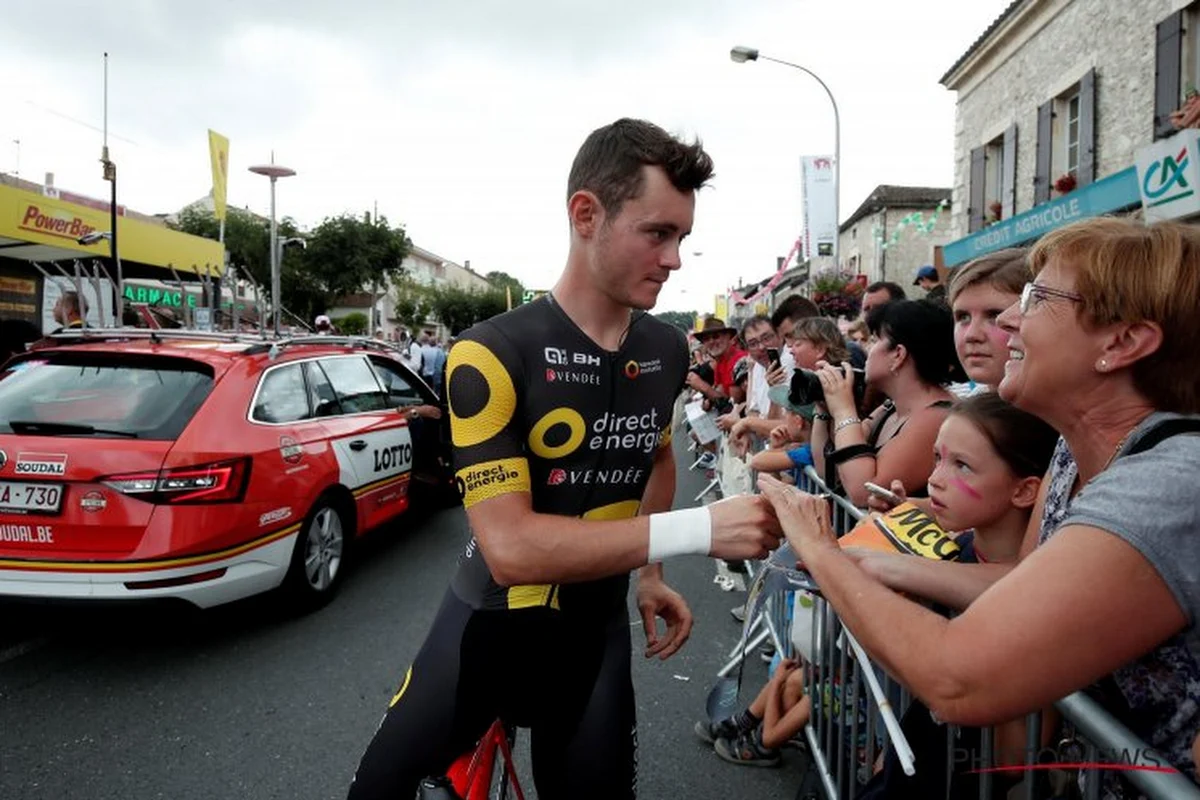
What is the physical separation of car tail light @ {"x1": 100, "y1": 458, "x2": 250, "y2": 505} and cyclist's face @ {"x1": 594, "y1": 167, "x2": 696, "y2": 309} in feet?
9.85

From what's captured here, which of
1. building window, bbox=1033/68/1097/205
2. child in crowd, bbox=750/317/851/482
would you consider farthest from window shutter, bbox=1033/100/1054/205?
child in crowd, bbox=750/317/851/482

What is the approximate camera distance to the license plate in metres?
3.66

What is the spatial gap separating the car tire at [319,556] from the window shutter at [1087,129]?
519 inches

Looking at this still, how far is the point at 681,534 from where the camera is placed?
149 cm

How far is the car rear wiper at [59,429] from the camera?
12.6ft

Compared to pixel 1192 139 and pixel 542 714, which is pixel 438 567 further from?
pixel 1192 139

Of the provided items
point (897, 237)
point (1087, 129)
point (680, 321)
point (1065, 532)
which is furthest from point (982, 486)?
point (680, 321)

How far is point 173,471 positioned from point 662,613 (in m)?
2.85

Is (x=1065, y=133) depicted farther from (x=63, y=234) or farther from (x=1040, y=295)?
(x=63, y=234)

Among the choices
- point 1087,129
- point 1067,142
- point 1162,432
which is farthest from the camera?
point 1067,142

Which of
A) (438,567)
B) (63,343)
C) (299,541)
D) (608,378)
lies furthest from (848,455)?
(63,343)

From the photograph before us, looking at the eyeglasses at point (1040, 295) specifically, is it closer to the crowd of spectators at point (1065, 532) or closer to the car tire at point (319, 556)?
the crowd of spectators at point (1065, 532)

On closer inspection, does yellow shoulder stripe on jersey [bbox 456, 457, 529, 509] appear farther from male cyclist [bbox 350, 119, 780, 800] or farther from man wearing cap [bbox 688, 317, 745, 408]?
man wearing cap [bbox 688, 317, 745, 408]

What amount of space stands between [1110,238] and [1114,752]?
827 millimetres
